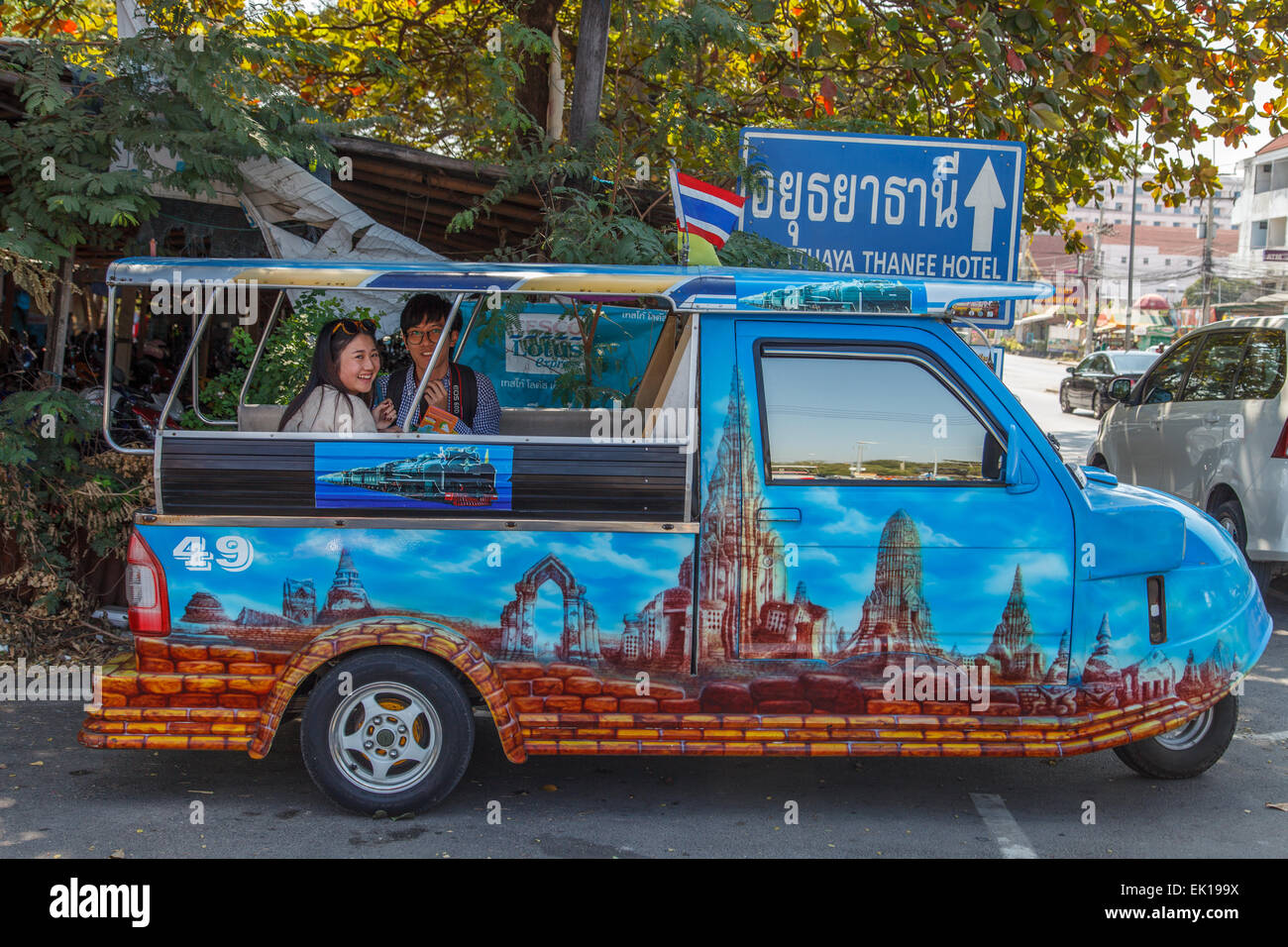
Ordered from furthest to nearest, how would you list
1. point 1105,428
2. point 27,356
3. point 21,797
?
point 1105,428 < point 27,356 < point 21,797

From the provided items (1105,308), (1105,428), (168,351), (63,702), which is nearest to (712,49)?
(1105,428)

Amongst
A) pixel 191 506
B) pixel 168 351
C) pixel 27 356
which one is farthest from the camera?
pixel 168 351

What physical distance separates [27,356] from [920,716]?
23.1ft

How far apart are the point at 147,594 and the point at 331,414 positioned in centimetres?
97

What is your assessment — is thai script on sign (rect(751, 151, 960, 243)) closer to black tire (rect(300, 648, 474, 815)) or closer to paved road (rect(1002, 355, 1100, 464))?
paved road (rect(1002, 355, 1100, 464))

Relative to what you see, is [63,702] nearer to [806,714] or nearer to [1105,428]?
[806,714]

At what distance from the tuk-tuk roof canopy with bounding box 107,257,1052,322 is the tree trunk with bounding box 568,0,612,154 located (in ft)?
13.2

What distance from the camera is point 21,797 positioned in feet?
14.1

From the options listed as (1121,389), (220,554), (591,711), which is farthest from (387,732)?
(1121,389)

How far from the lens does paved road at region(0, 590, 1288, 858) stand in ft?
13.0

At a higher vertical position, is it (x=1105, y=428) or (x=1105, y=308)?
(x=1105, y=308)

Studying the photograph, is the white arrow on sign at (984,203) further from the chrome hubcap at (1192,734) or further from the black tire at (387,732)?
the black tire at (387,732)
